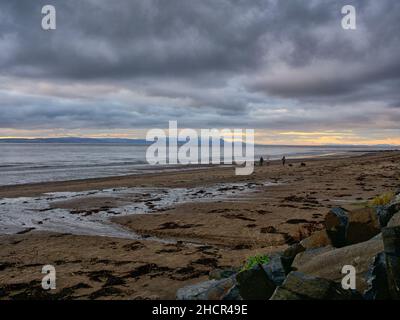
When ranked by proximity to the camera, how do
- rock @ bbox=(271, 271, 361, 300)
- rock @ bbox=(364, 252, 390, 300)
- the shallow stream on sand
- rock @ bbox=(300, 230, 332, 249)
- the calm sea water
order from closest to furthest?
rock @ bbox=(271, 271, 361, 300) < rock @ bbox=(364, 252, 390, 300) < rock @ bbox=(300, 230, 332, 249) < the shallow stream on sand < the calm sea water

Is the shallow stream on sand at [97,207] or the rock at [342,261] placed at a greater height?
the rock at [342,261]

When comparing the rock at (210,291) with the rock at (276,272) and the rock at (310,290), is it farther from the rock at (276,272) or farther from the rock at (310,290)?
the rock at (310,290)

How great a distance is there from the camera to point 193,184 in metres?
31.9

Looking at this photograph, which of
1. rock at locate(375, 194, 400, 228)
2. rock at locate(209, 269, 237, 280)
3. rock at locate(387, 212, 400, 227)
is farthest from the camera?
rock at locate(209, 269, 237, 280)

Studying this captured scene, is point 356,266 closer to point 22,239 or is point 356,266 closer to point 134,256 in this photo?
point 134,256

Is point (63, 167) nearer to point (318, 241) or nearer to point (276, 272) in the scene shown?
point (318, 241)

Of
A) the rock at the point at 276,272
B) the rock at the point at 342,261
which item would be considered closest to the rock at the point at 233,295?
the rock at the point at 276,272

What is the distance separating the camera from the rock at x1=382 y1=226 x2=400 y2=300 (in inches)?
210

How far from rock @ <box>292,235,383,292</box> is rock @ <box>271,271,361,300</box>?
0.93m

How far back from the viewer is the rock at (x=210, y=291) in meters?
6.73

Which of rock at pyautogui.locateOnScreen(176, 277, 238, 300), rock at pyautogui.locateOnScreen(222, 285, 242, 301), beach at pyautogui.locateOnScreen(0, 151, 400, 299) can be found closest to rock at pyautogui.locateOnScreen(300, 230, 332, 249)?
beach at pyautogui.locateOnScreen(0, 151, 400, 299)

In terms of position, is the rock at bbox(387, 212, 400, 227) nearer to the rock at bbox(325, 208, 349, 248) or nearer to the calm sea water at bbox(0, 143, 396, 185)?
the rock at bbox(325, 208, 349, 248)

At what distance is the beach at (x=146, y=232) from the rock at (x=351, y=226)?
3052 millimetres

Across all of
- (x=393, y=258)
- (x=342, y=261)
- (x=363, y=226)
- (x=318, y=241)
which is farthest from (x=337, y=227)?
(x=393, y=258)
